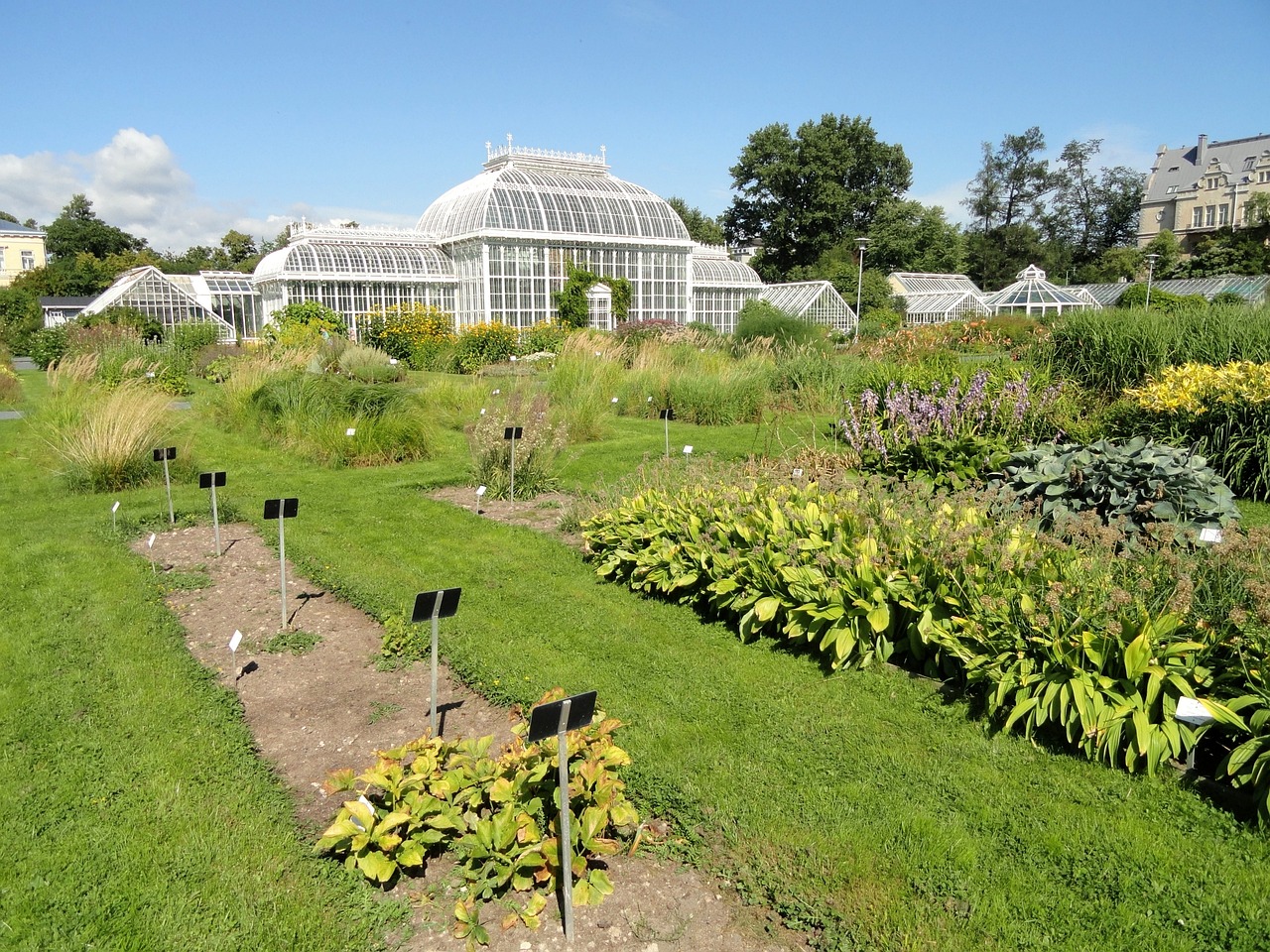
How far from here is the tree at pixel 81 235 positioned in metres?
55.6

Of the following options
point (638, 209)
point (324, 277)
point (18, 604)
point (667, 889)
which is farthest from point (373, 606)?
point (638, 209)

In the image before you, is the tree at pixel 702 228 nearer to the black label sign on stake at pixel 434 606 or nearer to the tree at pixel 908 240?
the tree at pixel 908 240

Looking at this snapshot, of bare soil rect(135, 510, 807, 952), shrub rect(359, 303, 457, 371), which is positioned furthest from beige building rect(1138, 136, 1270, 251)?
bare soil rect(135, 510, 807, 952)

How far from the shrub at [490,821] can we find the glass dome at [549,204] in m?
24.3

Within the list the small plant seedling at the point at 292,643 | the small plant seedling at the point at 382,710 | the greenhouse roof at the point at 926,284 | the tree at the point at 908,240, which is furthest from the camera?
the tree at the point at 908,240

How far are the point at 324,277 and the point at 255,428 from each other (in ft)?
54.2

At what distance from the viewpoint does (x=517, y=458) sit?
7875 mm

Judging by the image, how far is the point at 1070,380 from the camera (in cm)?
859

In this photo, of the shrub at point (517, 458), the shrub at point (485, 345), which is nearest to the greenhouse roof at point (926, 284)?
the shrub at point (485, 345)

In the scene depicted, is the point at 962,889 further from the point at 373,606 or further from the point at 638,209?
the point at 638,209

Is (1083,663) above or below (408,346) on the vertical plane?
below

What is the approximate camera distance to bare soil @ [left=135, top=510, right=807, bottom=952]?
8.10 ft

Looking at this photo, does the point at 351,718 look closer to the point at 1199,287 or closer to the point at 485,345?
the point at 485,345

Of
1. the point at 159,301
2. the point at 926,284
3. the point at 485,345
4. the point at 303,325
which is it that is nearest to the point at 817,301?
the point at 926,284
